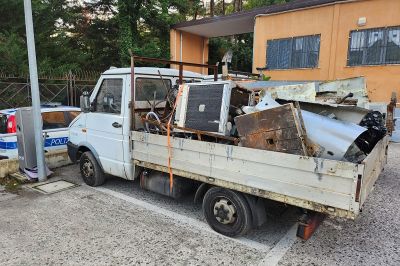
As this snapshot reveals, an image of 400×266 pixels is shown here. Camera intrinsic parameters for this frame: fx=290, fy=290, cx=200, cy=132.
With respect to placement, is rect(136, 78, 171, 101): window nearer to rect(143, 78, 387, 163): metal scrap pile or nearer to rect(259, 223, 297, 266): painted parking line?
rect(143, 78, 387, 163): metal scrap pile

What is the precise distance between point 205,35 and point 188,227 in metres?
16.2

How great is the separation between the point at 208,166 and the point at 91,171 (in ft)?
9.13

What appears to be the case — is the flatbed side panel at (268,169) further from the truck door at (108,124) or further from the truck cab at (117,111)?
the truck door at (108,124)

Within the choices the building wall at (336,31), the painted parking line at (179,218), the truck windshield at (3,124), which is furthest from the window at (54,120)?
the building wall at (336,31)

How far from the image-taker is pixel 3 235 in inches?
148

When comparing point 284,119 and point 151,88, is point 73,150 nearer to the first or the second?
point 151,88

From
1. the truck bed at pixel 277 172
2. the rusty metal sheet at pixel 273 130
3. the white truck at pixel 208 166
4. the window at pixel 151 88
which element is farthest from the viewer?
the window at pixel 151 88

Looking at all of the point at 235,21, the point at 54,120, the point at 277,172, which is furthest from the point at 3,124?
the point at 235,21

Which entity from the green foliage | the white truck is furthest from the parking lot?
the green foliage

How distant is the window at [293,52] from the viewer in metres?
11.5

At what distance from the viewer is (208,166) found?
12.1 ft

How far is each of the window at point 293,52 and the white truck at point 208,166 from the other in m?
7.52

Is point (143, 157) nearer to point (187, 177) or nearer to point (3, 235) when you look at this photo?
point (187, 177)

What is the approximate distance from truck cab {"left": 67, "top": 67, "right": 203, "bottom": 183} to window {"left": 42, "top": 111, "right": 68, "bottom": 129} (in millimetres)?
1682
